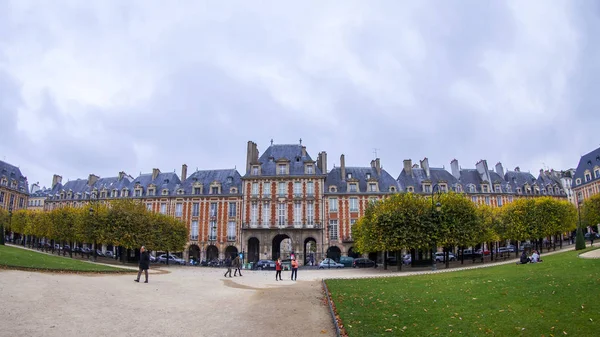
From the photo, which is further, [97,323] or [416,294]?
[416,294]

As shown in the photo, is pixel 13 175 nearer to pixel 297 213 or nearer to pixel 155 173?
pixel 155 173

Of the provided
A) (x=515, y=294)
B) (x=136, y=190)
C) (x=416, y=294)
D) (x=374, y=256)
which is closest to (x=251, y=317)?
(x=416, y=294)

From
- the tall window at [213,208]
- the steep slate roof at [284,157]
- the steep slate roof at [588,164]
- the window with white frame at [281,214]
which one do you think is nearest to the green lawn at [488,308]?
the window with white frame at [281,214]

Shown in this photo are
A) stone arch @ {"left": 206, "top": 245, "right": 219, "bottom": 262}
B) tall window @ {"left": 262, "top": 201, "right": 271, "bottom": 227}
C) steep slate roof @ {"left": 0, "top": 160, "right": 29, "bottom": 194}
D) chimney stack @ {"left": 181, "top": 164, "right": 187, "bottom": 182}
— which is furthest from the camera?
steep slate roof @ {"left": 0, "top": 160, "right": 29, "bottom": 194}

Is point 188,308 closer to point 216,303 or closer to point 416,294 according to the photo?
point 216,303

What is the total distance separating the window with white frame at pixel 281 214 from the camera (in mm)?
52000

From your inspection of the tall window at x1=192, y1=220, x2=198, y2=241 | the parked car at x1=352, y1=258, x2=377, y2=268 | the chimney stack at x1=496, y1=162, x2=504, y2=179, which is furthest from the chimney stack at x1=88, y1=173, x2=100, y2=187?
the chimney stack at x1=496, y1=162, x2=504, y2=179

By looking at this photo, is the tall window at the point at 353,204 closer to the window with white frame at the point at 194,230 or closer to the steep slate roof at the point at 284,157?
the steep slate roof at the point at 284,157

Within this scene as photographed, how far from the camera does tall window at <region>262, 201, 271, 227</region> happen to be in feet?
171

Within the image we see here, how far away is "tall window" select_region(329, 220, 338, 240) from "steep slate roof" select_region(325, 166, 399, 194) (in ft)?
14.2

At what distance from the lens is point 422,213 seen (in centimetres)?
3503

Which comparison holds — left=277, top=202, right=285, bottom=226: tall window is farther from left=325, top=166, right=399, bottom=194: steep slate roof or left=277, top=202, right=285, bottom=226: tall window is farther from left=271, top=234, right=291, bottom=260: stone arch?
left=325, top=166, right=399, bottom=194: steep slate roof

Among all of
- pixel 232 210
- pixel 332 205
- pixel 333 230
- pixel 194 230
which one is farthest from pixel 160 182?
pixel 333 230

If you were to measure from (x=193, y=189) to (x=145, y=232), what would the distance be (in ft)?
59.5
